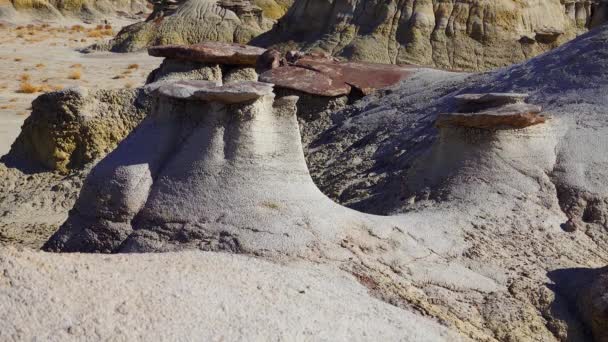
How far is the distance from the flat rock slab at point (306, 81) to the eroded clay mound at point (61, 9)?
73.1 ft

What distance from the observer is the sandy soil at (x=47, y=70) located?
38.1 feet

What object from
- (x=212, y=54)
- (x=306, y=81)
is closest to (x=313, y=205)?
(x=212, y=54)

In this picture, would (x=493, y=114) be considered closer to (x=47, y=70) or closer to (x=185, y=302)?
(x=185, y=302)

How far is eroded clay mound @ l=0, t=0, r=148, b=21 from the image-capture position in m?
27.9

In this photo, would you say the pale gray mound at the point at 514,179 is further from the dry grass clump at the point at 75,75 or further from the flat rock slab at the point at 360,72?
the dry grass clump at the point at 75,75

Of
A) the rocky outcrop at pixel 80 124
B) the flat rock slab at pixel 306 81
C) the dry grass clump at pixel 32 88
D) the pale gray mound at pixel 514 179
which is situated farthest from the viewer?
the dry grass clump at pixel 32 88

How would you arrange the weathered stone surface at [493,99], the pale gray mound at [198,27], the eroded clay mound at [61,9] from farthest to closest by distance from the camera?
the eroded clay mound at [61,9]
the pale gray mound at [198,27]
the weathered stone surface at [493,99]

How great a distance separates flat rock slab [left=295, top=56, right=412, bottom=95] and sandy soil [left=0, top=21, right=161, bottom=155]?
10.6 feet

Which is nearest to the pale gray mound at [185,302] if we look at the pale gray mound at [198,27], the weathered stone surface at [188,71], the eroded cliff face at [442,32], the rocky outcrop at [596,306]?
the rocky outcrop at [596,306]

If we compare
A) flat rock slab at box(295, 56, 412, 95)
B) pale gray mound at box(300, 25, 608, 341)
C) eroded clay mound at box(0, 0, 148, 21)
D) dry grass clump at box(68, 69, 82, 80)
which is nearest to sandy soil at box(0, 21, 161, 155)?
dry grass clump at box(68, 69, 82, 80)

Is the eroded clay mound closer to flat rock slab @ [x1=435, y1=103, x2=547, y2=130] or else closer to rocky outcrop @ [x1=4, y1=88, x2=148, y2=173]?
rocky outcrop @ [x1=4, y1=88, x2=148, y2=173]

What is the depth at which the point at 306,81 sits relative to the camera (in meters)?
6.91

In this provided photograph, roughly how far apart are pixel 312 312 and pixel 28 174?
3.84m

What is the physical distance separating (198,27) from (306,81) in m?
10.1
